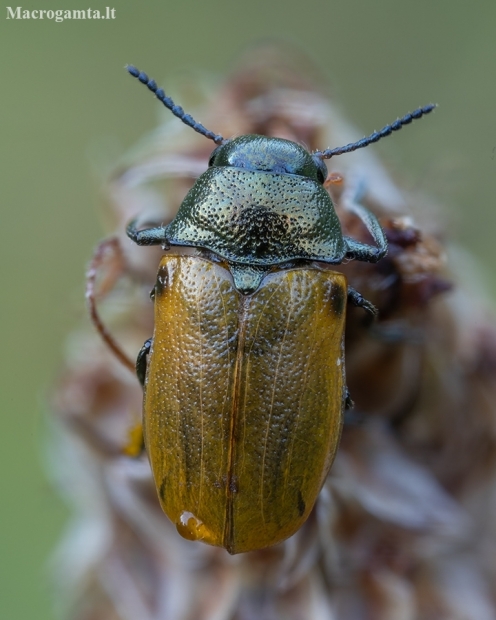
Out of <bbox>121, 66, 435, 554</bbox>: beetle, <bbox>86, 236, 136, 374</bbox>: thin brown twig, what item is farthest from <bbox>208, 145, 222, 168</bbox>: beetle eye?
<bbox>86, 236, 136, 374</bbox>: thin brown twig

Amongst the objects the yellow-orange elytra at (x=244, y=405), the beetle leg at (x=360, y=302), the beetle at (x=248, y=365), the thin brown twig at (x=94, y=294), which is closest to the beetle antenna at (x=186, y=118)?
the beetle at (x=248, y=365)

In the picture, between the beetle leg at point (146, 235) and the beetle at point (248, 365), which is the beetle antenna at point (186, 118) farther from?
the beetle leg at point (146, 235)

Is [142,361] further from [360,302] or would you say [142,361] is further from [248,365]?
[360,302]

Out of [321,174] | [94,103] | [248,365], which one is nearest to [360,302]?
[248,365]

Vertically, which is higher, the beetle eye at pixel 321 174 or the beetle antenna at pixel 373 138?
the beetle antenna at pixel 373 138

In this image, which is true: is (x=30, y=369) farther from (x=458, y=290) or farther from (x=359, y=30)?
(x=359, y=30)
